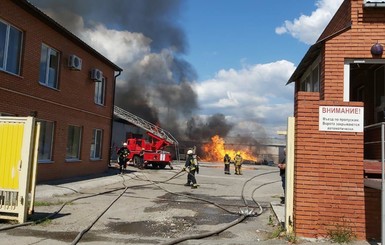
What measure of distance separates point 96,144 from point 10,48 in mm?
8822

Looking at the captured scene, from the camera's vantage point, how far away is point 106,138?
21.1 meters

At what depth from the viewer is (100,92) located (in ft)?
67.1

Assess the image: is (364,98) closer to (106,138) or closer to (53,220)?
(53,220)

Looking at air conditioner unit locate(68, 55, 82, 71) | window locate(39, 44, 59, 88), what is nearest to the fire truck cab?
air conditioner unit locate(68, 55, 82, 71)

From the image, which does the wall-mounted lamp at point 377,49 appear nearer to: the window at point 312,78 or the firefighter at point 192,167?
the window at point 312,78

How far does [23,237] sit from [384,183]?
5.67m

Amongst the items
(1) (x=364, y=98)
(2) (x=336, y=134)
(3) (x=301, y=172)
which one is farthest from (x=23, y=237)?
(1) (x=364, y=98)

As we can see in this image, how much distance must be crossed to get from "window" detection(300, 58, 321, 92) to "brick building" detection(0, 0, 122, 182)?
7184 mm

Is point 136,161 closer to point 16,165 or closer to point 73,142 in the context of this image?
point 73,142

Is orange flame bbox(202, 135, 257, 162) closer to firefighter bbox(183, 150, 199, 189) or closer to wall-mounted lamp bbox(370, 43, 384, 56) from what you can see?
firefighter bbox(183, 150, 199, 189)

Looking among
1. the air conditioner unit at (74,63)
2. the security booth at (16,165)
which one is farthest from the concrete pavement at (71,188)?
the air conditioner unit at (74,63)

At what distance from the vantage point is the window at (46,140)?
14.5m

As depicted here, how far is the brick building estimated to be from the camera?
1228 centimetres

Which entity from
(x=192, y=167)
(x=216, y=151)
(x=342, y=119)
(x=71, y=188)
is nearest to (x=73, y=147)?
(x=71, y=188)
